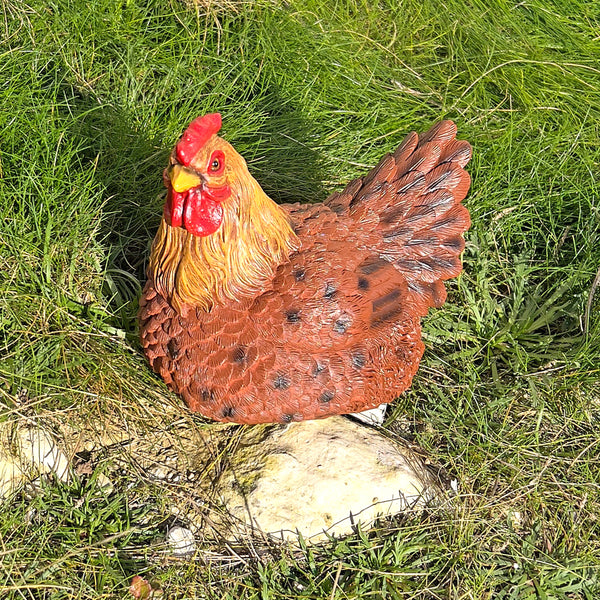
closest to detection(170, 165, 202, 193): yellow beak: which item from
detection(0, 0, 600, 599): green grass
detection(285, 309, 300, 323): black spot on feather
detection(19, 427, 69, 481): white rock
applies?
detection(285, 309, 300, 323): black spot on feather

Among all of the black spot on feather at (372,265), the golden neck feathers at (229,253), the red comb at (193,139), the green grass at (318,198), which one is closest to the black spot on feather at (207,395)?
the golden neck feathers at (229,253)

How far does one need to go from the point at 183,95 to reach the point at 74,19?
69 cm

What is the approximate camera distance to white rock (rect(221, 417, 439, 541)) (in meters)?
2.71

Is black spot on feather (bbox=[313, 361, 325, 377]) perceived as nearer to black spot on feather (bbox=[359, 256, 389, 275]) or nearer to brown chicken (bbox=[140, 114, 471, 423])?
brown chicken (bbox=[140, 114, 471, 423])

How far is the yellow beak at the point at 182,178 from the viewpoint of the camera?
2254mm

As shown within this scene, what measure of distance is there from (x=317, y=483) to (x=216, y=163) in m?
1.25

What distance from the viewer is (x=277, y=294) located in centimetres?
255

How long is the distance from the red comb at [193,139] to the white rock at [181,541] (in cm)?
139

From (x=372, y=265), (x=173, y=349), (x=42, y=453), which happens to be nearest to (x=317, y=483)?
(x=173, y=349)

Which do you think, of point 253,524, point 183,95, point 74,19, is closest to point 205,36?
point 183,95

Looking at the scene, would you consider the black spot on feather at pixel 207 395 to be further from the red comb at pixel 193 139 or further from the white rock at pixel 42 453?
the red comb at pixel 193 139

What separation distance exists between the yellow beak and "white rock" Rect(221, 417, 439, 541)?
3.63 ft

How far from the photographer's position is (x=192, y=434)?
300 cm

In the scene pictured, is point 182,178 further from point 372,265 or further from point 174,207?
point 372,265
